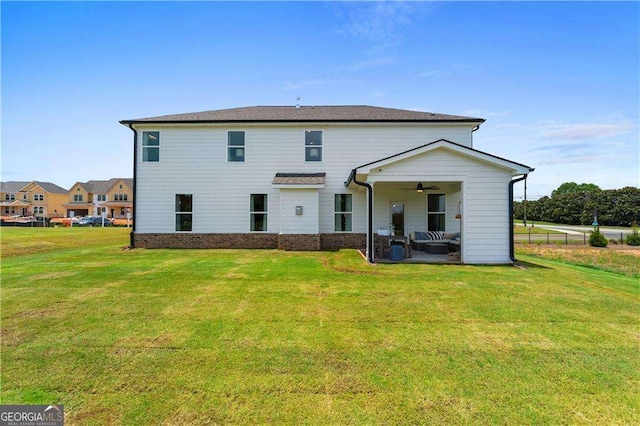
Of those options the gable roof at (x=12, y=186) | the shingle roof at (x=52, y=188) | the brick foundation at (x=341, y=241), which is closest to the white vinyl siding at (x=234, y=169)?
the brick foundation at (x=341, y=241)

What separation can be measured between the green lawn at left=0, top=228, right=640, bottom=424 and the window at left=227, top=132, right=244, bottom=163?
25.7 feet

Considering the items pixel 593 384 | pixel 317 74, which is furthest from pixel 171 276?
pixel 317 74

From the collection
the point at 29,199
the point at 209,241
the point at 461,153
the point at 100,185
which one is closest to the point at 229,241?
the point at 209,241

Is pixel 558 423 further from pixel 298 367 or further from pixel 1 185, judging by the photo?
pixel 1 185

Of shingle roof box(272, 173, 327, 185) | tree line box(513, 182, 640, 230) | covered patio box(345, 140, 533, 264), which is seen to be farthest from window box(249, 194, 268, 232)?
tree line box(513, 182, 640, 230)

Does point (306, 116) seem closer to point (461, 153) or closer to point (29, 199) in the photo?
point (461, 153)

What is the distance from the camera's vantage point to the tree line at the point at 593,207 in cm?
3972

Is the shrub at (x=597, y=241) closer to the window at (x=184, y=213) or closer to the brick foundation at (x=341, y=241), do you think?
the brick foundation at (x=341, y=241)

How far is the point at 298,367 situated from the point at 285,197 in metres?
10.3

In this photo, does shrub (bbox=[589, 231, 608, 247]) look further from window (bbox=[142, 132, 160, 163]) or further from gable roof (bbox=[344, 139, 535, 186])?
window (bbox=[142, 132, 160, 163])

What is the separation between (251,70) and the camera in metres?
14.2

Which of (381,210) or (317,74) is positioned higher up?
(317,74)

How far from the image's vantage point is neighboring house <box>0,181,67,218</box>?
60.6 meters

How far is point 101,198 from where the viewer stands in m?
59.5
